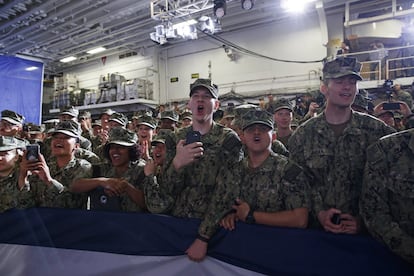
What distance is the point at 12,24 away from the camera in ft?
30.6

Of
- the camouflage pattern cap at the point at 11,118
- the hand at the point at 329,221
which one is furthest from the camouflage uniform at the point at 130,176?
the camouflage pattern cap at the point at 11,118

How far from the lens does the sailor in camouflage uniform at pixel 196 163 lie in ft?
6.20

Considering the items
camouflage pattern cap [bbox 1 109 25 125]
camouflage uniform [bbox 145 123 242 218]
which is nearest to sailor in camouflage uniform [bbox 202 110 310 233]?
camouflage uniform [bbox 145 123 242 218]

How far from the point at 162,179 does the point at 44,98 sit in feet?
57.8

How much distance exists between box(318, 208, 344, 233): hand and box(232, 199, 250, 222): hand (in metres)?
0.38

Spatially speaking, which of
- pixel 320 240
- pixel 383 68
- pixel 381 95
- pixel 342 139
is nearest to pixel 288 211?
pixel 320 240

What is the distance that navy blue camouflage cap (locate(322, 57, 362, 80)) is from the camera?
79.1 inches

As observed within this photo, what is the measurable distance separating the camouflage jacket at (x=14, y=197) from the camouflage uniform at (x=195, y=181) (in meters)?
0.90

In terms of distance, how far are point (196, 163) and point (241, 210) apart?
516mm

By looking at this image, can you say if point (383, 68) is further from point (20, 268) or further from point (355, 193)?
point (20, 268)

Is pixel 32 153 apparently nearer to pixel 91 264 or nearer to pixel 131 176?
pixel 131 176

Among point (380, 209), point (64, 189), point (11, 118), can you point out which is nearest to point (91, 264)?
point (64, 189)

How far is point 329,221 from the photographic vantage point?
1.53 m

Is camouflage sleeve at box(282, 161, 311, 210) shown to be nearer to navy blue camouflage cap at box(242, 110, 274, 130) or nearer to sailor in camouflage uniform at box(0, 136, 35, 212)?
navy blue camouflage cap at box(242, 110, 274, 130)
